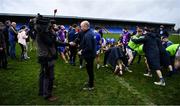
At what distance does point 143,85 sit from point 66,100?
3367 millimetres

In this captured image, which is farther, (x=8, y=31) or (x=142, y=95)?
(x=8, y=31)

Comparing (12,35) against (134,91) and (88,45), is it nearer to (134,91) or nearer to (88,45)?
(88,45)

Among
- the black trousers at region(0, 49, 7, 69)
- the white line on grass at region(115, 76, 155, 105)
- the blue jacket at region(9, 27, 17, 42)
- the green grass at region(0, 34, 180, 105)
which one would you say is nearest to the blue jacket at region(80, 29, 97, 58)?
the green grass at region(0, 34, 180, 105)

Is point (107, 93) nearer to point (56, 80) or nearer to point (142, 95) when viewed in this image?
point (142, 95)

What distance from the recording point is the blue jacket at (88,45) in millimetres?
8336

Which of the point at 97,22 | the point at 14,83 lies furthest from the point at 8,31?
the point at 97,22

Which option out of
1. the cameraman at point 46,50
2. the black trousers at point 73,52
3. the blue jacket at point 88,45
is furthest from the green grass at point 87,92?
the black trousers at point 73,52

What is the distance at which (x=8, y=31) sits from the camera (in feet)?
48.5

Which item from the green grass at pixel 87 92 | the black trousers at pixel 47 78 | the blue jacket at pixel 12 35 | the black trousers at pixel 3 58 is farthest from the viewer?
the blue jacket at pixel 12 35

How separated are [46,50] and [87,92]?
2.10m

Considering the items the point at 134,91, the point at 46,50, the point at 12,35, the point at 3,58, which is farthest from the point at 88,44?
the point at 12,35

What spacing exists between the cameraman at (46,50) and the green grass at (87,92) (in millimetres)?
445

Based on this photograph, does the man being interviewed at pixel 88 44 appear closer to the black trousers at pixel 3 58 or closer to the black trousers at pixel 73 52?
the black trousers at pixel 3 58

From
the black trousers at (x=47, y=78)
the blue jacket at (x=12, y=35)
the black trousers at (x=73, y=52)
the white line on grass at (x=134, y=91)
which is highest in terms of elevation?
the blue jacket at (x=12, y=35)
